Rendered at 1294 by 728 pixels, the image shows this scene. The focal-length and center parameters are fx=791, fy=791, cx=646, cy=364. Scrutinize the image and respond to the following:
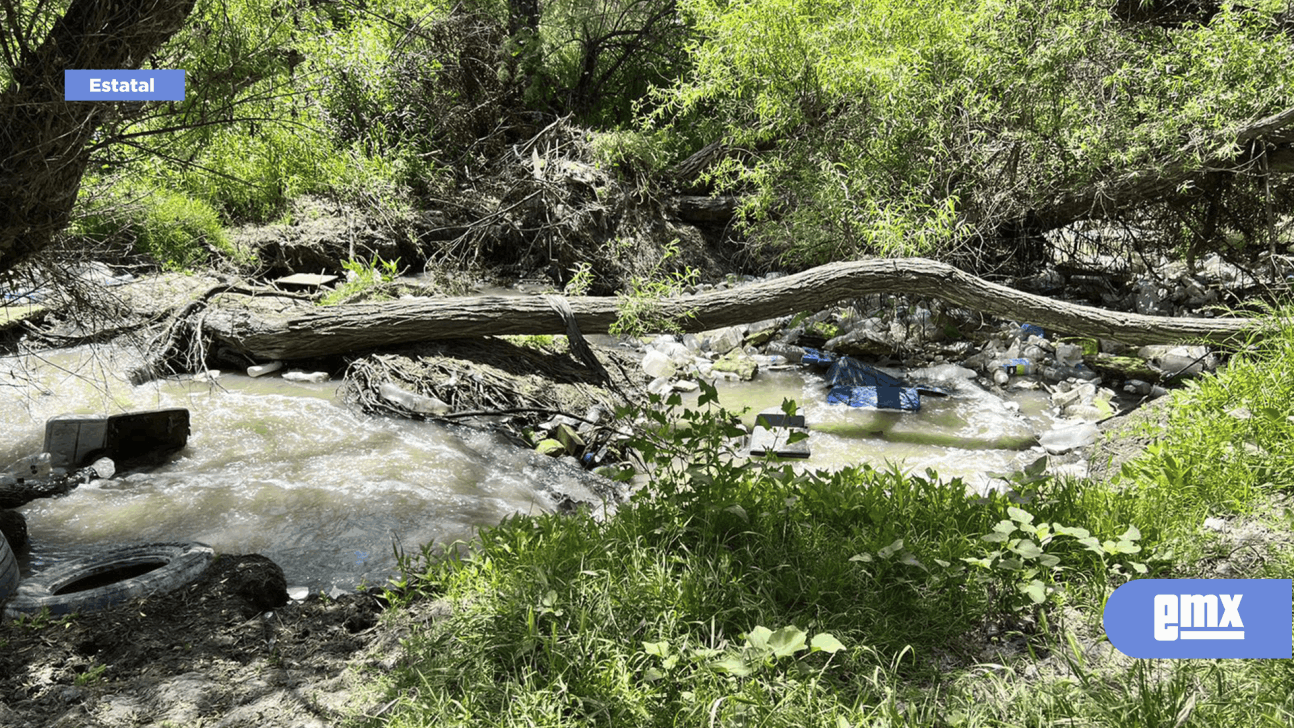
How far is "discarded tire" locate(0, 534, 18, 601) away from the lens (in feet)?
9.58

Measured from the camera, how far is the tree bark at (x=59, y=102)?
2777 millimetres

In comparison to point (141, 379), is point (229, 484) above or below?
below

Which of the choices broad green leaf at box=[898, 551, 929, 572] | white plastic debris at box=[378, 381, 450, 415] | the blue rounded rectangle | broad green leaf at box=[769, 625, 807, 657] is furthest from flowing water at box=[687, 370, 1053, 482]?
the blue rounded rectangle

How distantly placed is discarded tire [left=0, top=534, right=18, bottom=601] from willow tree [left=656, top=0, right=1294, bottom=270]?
577 cm

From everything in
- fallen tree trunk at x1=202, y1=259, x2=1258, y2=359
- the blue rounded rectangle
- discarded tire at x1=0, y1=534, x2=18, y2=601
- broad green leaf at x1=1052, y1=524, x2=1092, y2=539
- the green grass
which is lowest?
discarded tire at x1=0, y1=534, x2=18, y2=601

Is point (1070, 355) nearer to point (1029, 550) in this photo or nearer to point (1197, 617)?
point (1029, 550)

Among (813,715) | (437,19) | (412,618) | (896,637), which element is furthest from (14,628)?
(437,19)

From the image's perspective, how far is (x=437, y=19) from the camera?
397 inches

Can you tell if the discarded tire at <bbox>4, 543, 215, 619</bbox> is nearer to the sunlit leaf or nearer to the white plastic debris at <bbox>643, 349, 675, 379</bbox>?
the sunlit leaf

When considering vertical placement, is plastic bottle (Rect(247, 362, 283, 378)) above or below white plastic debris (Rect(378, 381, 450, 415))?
above

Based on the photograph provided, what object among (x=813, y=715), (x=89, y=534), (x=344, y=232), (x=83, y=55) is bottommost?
(x=89, y=534)

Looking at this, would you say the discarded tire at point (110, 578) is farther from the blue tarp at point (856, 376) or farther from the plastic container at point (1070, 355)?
the plastic container at point (1070, 355)

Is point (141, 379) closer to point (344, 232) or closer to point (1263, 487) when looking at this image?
point (344, 232)

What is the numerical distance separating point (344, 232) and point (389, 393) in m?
3.83
